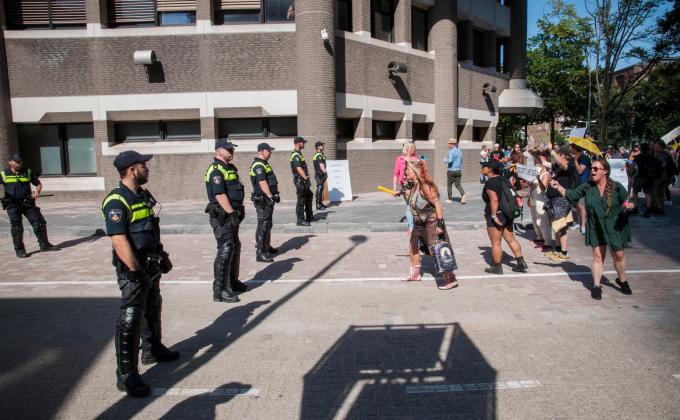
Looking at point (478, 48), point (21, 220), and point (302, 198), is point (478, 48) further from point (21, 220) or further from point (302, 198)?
point (21, 220)

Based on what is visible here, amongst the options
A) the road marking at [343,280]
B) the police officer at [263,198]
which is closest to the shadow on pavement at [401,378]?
the road marking at [343,280]

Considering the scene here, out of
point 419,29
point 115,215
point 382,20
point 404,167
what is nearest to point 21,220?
point 115,215

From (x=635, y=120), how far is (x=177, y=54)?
201 feet

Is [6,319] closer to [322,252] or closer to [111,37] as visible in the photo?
[322,252]

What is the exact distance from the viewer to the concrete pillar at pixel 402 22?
19703 millimetres

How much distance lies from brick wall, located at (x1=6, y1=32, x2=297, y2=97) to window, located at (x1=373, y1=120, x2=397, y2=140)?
173 inches

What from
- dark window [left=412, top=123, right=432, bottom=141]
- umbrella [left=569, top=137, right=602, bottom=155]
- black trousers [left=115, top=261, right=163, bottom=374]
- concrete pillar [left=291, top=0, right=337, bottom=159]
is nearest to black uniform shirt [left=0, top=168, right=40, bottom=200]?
black trousers [left=115, top=261, right=163, bottom=374]

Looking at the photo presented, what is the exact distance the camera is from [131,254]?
386cm

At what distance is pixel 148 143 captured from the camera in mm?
17297

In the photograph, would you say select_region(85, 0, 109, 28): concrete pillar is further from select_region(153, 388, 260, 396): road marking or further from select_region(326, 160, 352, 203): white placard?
select_region(153, 388, 260, 396): road marking

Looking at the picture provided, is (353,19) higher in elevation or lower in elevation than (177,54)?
higher

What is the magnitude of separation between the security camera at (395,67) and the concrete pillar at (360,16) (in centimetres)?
162

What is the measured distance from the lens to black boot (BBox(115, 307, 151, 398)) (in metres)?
3.85

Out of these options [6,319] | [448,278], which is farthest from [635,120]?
→ [6,319]
